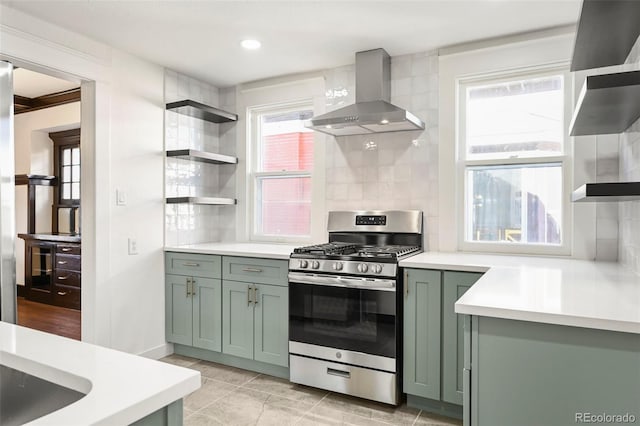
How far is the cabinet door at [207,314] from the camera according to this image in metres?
3.27

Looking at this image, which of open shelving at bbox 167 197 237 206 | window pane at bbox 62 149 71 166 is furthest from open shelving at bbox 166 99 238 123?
window pane at bbox 62 149 71 166

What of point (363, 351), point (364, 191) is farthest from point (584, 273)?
point (364, 191)

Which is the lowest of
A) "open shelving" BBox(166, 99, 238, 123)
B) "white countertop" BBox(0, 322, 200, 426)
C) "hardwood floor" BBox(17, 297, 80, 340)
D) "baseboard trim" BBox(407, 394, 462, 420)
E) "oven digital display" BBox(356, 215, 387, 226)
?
"hardwood floor" BBox(17, 297, 80, 340)

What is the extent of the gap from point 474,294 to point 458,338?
35.4 inches

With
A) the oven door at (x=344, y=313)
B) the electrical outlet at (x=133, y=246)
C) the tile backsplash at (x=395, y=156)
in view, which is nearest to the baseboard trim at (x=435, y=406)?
the oven door at (x=344, y=313)

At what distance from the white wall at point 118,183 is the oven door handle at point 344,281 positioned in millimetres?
1288

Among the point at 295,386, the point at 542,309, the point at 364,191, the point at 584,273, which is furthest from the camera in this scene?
the point at 364,191

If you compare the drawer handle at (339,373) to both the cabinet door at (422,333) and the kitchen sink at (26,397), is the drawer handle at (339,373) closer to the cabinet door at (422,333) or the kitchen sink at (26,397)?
the cabinet door at (422,333)

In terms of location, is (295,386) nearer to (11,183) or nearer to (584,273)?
(584,273)

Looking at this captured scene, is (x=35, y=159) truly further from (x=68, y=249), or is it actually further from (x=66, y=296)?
(x=66, y=296)

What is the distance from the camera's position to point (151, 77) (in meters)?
3.42

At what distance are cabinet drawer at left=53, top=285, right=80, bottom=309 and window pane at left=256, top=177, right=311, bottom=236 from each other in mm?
2658

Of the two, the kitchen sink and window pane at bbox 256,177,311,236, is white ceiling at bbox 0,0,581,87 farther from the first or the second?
the kitchen sink

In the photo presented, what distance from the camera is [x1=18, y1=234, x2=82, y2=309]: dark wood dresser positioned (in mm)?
5016
